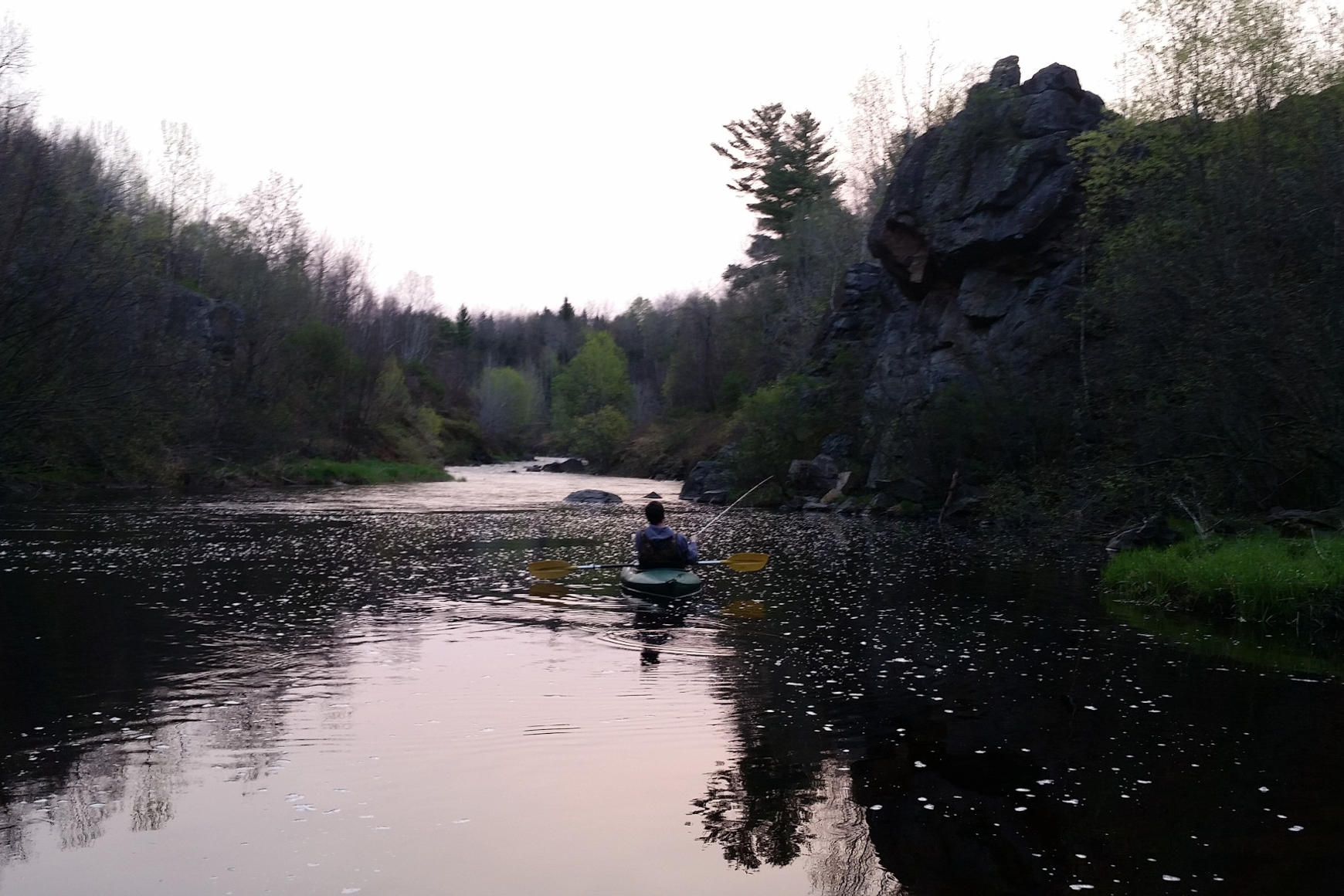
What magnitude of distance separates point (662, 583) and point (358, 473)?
42.4 metres

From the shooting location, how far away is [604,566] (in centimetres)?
1797

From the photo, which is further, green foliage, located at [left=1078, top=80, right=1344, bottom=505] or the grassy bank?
green foliage, located at [left=1078, top=80, right=1344, bottom=505]

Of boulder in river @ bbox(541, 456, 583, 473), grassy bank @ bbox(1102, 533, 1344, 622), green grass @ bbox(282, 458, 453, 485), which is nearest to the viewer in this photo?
grassy bank @ bbox(1102, 533, 1344, 622)

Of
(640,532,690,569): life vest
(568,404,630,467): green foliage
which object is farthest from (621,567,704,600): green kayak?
(568,404,630,467): green foliage

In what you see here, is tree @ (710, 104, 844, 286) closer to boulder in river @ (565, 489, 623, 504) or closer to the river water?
boulder in river @ (565, 489, 623, 504)

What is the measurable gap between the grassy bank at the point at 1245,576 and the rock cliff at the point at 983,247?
17369 mm

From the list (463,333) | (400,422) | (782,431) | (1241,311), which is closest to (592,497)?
(782,431)

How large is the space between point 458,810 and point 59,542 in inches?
792

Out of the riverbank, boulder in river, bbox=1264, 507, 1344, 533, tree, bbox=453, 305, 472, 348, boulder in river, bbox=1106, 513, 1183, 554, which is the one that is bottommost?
boulder in river, bbox=1106, 513, 1183, 554

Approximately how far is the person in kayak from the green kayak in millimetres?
148

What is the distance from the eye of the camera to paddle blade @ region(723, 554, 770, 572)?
770 inches

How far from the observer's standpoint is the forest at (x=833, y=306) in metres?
19.7

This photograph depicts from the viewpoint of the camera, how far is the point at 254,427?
163 ft

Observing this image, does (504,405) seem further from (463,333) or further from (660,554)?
(660,554)
